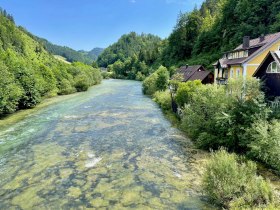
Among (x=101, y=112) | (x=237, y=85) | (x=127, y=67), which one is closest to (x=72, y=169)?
(x=237, y=85)

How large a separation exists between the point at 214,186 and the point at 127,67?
153172 millimetres

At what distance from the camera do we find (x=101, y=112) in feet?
139

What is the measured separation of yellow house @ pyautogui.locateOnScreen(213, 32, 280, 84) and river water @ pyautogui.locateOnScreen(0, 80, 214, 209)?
41.4 ft

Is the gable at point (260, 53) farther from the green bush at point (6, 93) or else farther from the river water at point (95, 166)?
the green bush at point (6, 93)

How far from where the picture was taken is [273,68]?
2319 cm

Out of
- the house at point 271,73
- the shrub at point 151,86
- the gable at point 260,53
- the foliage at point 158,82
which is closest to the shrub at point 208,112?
the house at point 271,73

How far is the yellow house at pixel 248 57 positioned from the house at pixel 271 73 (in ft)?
11.0

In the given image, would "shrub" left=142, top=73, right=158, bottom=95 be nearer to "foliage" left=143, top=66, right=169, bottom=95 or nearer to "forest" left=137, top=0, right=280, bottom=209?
"foliage" left=143, top=66, right=169, bottom=95

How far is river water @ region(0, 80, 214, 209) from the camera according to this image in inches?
607

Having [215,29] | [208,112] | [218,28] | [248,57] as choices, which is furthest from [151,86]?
[208,112]

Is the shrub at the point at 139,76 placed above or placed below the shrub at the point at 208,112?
above

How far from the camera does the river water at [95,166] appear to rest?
50.6 feet

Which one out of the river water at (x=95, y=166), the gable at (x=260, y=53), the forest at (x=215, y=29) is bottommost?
the river water at (x=95, y=166)

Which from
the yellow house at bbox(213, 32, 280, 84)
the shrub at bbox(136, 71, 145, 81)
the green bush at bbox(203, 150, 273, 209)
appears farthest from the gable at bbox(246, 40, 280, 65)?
the shrub at bbox(136, 71, 145, 81)
